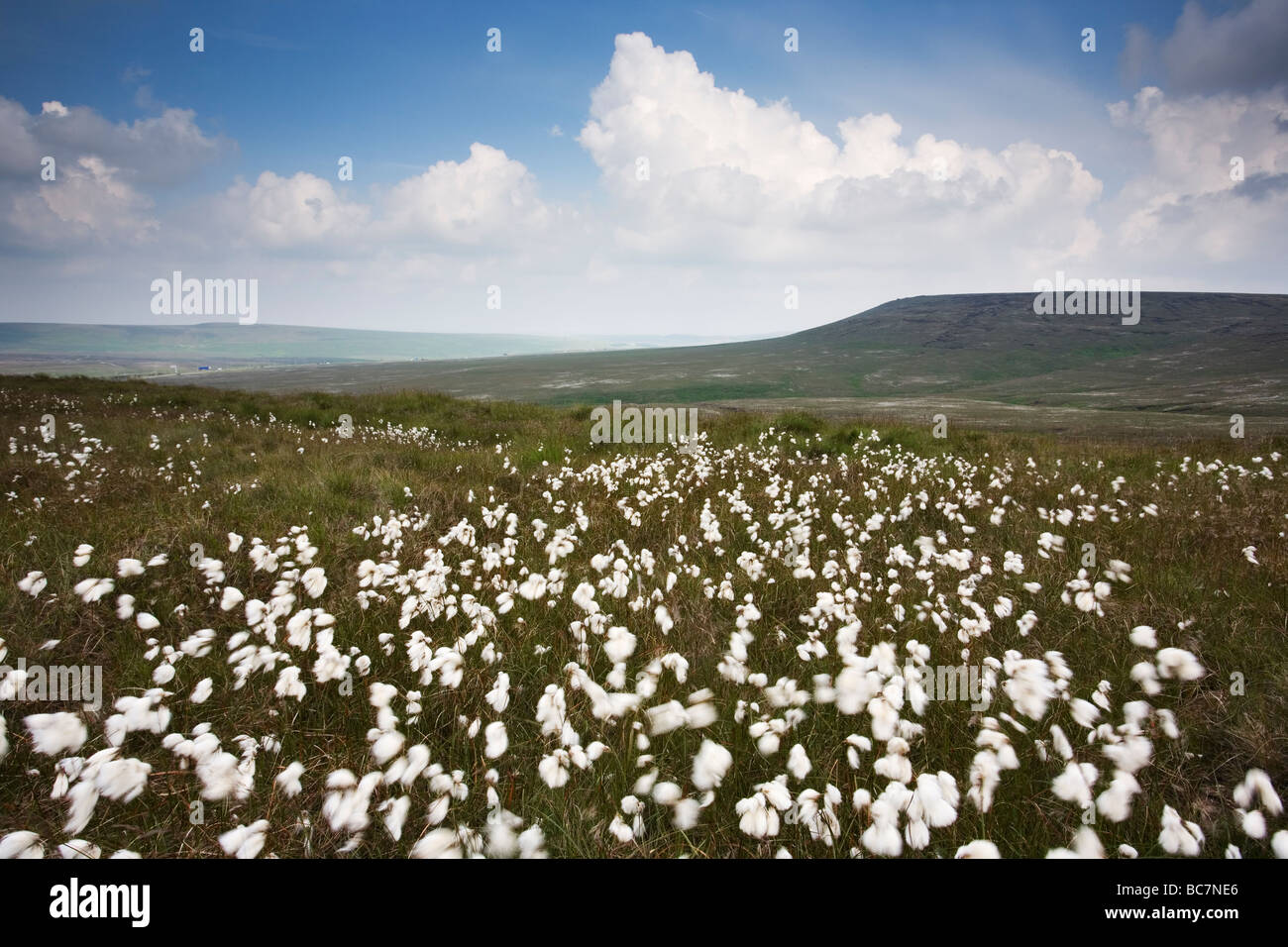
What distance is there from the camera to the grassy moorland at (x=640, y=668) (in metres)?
2.23

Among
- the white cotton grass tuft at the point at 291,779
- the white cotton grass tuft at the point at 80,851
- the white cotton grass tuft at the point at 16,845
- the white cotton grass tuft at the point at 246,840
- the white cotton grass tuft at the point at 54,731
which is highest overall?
the white cotton grass tuft at the point at 54,731

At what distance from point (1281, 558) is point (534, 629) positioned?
6420 mm

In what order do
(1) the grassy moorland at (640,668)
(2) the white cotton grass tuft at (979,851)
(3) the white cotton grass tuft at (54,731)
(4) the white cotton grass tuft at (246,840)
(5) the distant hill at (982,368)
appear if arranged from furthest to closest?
(5) the distant hill at (982,368) → (1) the grassy moorland at (640,668) → (3) the white cotton grass tuft at (54,731) → (4) the white cotton grass tuft at (246,840) → (2) the white cotton grass tuft at (979,851)

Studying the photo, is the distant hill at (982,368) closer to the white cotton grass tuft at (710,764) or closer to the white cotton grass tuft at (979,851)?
the white cotton grass tuft at (710,764)

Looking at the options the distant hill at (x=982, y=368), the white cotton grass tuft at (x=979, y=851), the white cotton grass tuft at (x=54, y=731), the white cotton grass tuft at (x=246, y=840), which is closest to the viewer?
the white cotton grass tuft at (x=979, y=851)

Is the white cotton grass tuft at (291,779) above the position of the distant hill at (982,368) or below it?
below

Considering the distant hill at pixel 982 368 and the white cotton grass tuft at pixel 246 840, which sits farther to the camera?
the distant hill at pixel 982 368

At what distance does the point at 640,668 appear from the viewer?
355 centimetres

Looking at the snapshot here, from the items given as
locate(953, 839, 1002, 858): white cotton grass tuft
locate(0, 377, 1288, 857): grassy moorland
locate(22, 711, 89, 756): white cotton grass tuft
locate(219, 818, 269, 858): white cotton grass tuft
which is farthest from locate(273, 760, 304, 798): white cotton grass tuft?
locate(953, 839, 1002, 858): white cotton grass tuft

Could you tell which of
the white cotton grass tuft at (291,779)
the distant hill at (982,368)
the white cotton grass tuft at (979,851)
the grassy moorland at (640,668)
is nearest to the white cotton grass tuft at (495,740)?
the grassy moorland at (640,668)

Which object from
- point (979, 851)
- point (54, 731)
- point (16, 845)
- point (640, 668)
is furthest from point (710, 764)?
point (54, 731)

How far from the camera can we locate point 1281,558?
16.5ft
